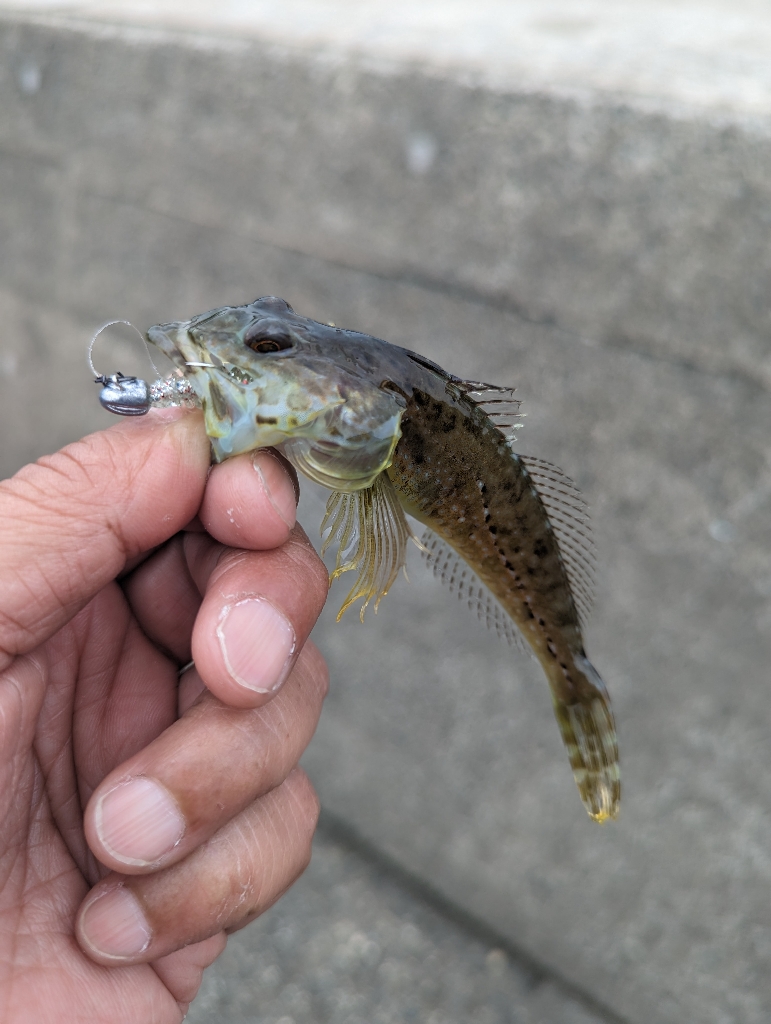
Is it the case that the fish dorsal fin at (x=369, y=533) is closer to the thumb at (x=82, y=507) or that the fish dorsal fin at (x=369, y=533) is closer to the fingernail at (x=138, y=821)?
the thumb at (x=82, y=507)

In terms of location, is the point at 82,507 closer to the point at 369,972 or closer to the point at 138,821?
the point at 138,821

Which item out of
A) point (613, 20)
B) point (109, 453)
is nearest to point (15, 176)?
point (613, 20)

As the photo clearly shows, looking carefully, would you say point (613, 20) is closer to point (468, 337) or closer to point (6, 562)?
point (468, 337)

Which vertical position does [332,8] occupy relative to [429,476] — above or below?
above

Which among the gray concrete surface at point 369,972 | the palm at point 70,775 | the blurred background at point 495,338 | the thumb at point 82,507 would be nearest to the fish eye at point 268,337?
the thumb at point 82,507

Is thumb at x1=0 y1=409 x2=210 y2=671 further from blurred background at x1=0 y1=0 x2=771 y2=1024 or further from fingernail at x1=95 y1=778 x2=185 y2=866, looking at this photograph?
blurred background at x1=0 y1=0 x2=771 y2=1024
